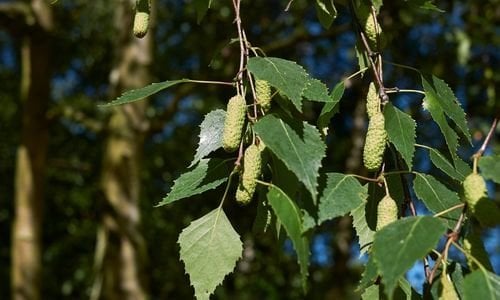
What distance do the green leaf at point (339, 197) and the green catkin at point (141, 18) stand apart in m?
0.32

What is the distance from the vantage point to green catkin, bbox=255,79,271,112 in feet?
2.58

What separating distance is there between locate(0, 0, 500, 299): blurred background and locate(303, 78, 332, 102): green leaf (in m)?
1.56

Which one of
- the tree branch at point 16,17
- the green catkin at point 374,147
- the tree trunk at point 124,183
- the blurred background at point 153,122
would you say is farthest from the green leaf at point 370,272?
the tree branch at point 16,17

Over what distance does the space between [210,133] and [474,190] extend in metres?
0.32

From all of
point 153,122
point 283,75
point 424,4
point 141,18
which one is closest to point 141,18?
point 141,18

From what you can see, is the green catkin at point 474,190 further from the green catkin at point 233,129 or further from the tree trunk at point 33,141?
the tree trunk at point 33,141

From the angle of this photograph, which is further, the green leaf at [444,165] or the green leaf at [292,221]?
the green leaf at [444,165]

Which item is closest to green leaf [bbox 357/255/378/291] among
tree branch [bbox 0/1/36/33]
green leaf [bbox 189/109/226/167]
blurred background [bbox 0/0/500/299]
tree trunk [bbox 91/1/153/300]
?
green leaf [bbox 189/109/226/167]

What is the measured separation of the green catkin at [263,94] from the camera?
79 cm

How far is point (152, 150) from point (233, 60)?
1132 millimetres

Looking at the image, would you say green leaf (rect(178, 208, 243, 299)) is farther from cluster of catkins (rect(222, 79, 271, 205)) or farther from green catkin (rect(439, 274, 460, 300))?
green catkin (rect(439, 274, 460, 300))

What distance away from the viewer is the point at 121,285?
130 inches

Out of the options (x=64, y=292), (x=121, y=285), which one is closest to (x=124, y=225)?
(x=121, y=285)

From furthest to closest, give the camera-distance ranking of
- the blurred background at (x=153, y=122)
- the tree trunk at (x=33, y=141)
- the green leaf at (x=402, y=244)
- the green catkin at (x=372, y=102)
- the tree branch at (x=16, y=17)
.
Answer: the tree trunk at (x=33, y=141) → the tree branch at (x=16, y=17) → the blurred background at (x=153, y=122) → the green catkin at (x=372, y=102) → the green leaf at (x=402, y=244)
